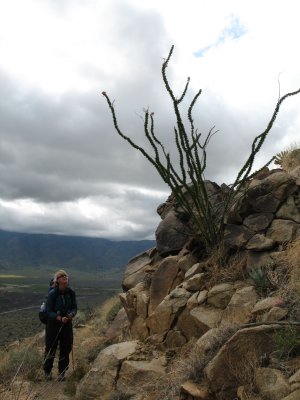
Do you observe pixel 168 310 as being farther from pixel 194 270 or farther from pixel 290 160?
pixel 290 160

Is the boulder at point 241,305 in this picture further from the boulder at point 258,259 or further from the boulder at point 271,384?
the boulder at point 271,384

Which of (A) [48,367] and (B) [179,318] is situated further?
(A) [48,367]

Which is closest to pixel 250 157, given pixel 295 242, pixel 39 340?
pixel 295 242

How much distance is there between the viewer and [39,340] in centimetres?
1548

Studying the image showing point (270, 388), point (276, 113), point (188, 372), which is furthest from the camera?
point (276, 113)

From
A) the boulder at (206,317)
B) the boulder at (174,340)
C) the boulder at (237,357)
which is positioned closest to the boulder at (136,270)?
the boulder at (174,340)

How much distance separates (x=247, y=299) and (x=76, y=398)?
12.1 feet

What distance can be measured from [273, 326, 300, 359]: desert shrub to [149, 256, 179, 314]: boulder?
450cm

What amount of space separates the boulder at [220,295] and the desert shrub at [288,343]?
2323 mm

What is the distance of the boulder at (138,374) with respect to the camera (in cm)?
754

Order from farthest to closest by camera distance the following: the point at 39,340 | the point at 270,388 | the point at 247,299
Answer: the point at 39,340
the point at 247,299
the point at 270,388

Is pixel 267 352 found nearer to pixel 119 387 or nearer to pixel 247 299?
pixel 247 299

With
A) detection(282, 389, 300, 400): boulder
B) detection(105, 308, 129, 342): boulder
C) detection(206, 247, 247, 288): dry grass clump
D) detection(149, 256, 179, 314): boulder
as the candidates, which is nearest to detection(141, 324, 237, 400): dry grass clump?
detection(282, 389, 300, 400): boulder

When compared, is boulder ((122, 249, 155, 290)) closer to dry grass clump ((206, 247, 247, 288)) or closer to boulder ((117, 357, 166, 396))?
dry grass clump ((206, 247, 247, 288))
